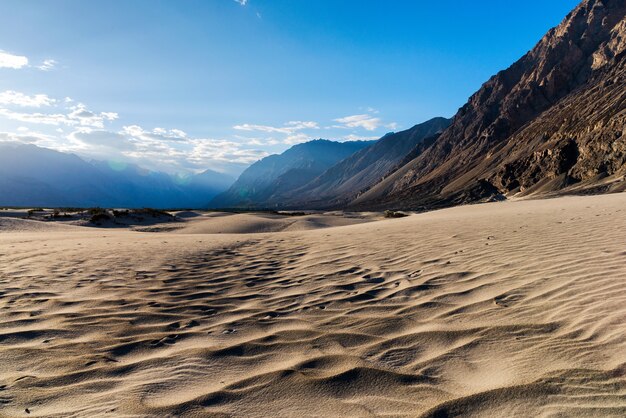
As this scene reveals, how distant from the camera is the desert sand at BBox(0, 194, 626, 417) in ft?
8.13

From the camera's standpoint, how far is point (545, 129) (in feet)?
202

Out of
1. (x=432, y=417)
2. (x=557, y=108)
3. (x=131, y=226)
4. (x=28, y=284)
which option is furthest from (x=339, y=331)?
(x=557, y=108)

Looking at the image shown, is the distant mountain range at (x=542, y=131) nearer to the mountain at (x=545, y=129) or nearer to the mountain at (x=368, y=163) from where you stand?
the mountain at (x=545, y=129)

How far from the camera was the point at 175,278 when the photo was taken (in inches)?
241

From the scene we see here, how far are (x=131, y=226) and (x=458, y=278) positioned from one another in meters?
17.2

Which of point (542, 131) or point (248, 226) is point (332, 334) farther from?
point (542, 131)

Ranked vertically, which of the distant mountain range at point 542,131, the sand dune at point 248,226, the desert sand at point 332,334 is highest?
the distant mountain range at point 542,131

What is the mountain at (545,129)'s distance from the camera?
156 feet

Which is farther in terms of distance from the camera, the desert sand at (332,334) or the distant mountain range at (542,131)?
the distant mountain range at (542,131)

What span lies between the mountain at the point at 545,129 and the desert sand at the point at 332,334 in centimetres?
4002

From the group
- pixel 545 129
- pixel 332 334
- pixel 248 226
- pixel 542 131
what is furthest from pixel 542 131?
pixel 332 334

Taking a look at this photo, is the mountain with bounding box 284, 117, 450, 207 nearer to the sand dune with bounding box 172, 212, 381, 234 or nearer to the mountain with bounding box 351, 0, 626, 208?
the mountain with bounding box 351, 0, 626, 208

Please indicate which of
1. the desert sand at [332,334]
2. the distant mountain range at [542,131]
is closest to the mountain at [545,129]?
the distant mountain range at [542,131]

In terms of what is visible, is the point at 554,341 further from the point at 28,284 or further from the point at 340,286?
the point at 28,284
